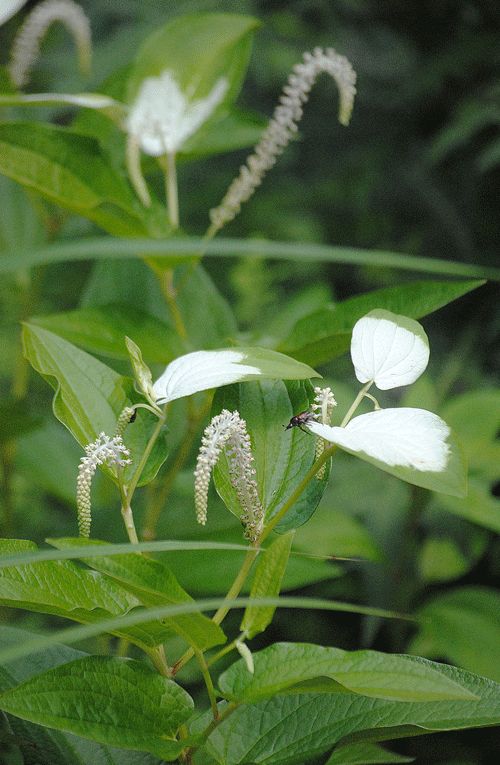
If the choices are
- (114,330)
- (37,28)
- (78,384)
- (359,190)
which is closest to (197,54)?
(37,28)

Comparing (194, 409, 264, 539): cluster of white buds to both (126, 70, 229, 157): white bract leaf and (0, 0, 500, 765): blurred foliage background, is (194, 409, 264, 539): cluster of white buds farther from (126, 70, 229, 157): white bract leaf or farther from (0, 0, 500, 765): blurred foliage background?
(0, 0, 500, 765): blurred foliage background

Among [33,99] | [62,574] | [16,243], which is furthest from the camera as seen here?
[16,243]

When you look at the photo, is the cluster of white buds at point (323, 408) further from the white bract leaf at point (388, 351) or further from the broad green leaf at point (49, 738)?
the broad green leaf at point (49, 738)

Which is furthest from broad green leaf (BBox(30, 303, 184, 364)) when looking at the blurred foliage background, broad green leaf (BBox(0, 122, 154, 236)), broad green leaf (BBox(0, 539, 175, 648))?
the blurred foliage background

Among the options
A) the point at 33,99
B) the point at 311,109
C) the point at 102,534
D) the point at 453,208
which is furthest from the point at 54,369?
the point at 311,109

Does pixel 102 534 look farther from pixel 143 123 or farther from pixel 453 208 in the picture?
pixel 453 208

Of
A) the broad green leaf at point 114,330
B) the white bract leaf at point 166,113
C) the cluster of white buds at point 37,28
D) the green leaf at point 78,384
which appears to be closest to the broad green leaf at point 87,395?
the green leaf at point 78,384
